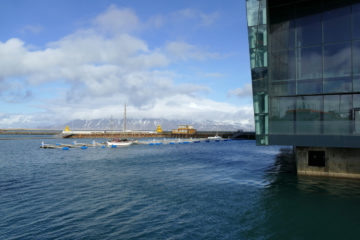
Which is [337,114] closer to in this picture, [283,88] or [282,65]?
[283,88]

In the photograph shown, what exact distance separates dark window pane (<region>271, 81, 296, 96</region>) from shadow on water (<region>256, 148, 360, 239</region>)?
8444mm

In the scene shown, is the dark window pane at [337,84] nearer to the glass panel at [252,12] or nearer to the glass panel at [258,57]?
the glass panel at [258,57]

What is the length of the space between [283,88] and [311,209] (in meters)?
10.6

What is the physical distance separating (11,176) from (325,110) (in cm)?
3530

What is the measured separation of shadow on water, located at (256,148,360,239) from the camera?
41.5 feet

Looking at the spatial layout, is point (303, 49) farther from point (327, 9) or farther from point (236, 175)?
point (236, 175)

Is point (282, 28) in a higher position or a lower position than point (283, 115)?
higher

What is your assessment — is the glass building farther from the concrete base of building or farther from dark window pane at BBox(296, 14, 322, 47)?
the concrete base of building

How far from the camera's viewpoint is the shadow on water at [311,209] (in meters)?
12.6

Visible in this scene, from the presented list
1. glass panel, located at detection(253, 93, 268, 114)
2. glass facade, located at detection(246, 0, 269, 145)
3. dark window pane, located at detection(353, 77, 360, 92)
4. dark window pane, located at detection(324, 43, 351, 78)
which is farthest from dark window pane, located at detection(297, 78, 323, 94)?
glass panel, located at detection(253, 93, 268, 114)

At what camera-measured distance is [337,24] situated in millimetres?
20453

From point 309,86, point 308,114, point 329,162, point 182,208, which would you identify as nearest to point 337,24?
point 309,86

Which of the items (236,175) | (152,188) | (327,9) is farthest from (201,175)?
(327,9)

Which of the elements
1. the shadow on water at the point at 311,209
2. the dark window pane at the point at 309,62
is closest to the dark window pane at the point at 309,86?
the dark window pane at the point at 309,62
